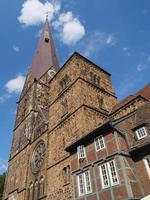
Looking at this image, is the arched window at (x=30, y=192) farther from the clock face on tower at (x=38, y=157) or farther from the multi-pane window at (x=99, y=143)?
the multi-pane window at (x=99, y=143)

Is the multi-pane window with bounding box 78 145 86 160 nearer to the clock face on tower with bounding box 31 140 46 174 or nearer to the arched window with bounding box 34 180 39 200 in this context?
the clock face on tower with bounding box 31 140 46 174

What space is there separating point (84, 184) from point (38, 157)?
8.97m

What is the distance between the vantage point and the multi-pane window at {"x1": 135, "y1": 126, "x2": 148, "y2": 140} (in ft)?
36.5

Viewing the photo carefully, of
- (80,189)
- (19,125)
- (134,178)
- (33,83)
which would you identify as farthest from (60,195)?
(33,83)

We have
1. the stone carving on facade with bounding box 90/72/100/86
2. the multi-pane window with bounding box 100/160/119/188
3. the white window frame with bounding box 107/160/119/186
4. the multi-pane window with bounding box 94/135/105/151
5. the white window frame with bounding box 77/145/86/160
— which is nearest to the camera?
the white window frame with bounding box 107/160/119/186

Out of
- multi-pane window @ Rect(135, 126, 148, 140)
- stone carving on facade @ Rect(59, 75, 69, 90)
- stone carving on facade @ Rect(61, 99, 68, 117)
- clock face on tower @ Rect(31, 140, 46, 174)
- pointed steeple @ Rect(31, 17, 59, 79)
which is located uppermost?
pointed steeple @ Rect(31, 17, 59, 79)

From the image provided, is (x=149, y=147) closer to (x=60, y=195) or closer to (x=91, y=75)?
(x=60, y=195)

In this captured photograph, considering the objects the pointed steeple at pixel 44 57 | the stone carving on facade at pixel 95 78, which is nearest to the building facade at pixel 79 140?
the stone carving on facade at pixel 95 78

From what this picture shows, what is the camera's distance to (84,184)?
1127 centimetres

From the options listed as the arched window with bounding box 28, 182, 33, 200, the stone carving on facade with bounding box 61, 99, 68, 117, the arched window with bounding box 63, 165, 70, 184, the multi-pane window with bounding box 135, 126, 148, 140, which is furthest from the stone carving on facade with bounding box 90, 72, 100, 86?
the arched window with bounding box 28, 182, 33, 200

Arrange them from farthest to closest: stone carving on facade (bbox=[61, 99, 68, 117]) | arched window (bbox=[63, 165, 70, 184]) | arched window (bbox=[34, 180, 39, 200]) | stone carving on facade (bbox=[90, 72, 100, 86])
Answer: stone carving on facade (bbox=[90, 72, 100, 86]), stone carving on facade (bbox=[61, 99, 68, 117]), arched window (bbox=[34, 180, 39, 200]), arched window (bbox=[63, 165, 70, 184])

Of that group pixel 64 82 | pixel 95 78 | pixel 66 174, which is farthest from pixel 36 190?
pixel 95 78

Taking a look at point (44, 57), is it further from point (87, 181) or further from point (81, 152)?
point (87, 181)

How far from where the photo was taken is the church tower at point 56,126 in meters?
15.5
